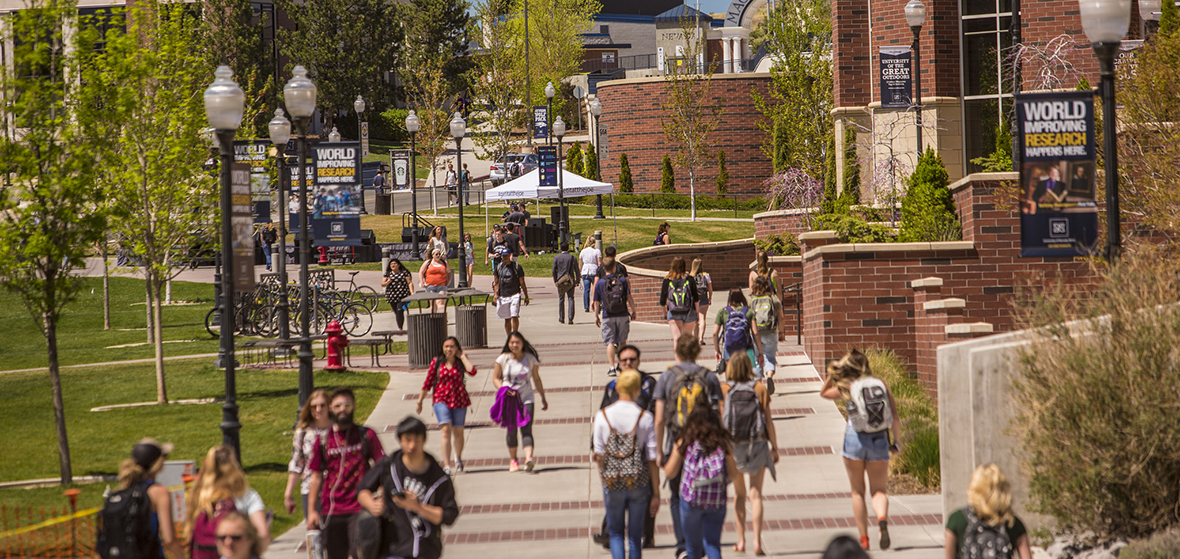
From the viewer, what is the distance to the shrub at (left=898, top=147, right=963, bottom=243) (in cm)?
1650

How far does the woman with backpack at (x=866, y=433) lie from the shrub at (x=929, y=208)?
7.77 m

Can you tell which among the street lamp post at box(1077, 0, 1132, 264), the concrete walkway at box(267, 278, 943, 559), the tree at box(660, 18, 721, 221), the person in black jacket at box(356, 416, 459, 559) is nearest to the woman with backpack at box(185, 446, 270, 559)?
the person in black jacket at box(356, 416, 459, 559)

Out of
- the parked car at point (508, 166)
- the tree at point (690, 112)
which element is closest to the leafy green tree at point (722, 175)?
→ the tree at point (690, 112)

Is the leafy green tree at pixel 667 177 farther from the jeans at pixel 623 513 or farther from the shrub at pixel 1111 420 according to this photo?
the jeans at pixel 623 513

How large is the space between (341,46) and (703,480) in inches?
2869

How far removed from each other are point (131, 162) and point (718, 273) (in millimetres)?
17182

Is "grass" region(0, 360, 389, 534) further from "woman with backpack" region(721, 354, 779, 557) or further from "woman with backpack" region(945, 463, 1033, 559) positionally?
"woman with backpack" region(945, 463, 1033, 559)

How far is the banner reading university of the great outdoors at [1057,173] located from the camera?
32.2 feet

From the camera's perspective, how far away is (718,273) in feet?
102

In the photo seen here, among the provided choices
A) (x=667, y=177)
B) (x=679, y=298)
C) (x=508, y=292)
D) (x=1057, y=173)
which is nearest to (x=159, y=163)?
(x=508, y=292)

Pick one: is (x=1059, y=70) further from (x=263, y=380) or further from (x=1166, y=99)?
(x=263, y=380)

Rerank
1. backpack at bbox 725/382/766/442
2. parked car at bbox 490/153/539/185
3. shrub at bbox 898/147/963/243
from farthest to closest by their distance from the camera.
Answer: parked car at bbox 490/153/539/185 < shrub at bbox 898/147/963/243 < backpack at bbox 725/382/766/442

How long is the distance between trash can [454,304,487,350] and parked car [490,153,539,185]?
100ft

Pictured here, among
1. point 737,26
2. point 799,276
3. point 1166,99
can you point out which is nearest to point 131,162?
point 799,276
